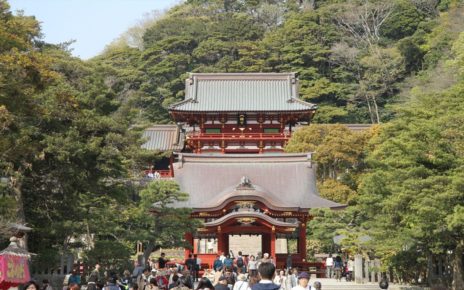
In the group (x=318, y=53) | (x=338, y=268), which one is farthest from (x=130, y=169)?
(x=318, y=53)

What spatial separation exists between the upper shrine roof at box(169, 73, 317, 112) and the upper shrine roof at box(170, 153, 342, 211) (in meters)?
10.1

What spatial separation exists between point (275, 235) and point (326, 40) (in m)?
35.9

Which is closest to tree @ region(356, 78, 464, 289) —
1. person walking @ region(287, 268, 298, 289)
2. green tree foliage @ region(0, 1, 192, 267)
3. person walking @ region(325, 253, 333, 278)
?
person walking @ region(287, 268, 298, 289)

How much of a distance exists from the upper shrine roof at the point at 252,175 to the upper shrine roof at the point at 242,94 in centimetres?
1006

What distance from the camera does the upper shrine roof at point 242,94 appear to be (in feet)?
155

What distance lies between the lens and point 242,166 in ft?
119

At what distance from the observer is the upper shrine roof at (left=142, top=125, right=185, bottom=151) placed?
50000 mm

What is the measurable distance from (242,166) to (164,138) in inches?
629

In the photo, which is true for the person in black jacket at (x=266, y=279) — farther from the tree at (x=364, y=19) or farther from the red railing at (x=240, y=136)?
the tree at (x=364, y=19)

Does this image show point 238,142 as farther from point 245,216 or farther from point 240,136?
point 245,216

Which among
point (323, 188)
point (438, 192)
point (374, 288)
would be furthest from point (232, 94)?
point (438, 192)

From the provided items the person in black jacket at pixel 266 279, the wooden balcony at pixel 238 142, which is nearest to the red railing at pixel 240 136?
the wooden balcony at pixel 238 142

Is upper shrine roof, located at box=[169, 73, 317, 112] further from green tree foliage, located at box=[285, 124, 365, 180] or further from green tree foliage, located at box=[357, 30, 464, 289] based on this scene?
green tree foliage, located at box=[357, 30, 464, 289]

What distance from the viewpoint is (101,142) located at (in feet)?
69.6
